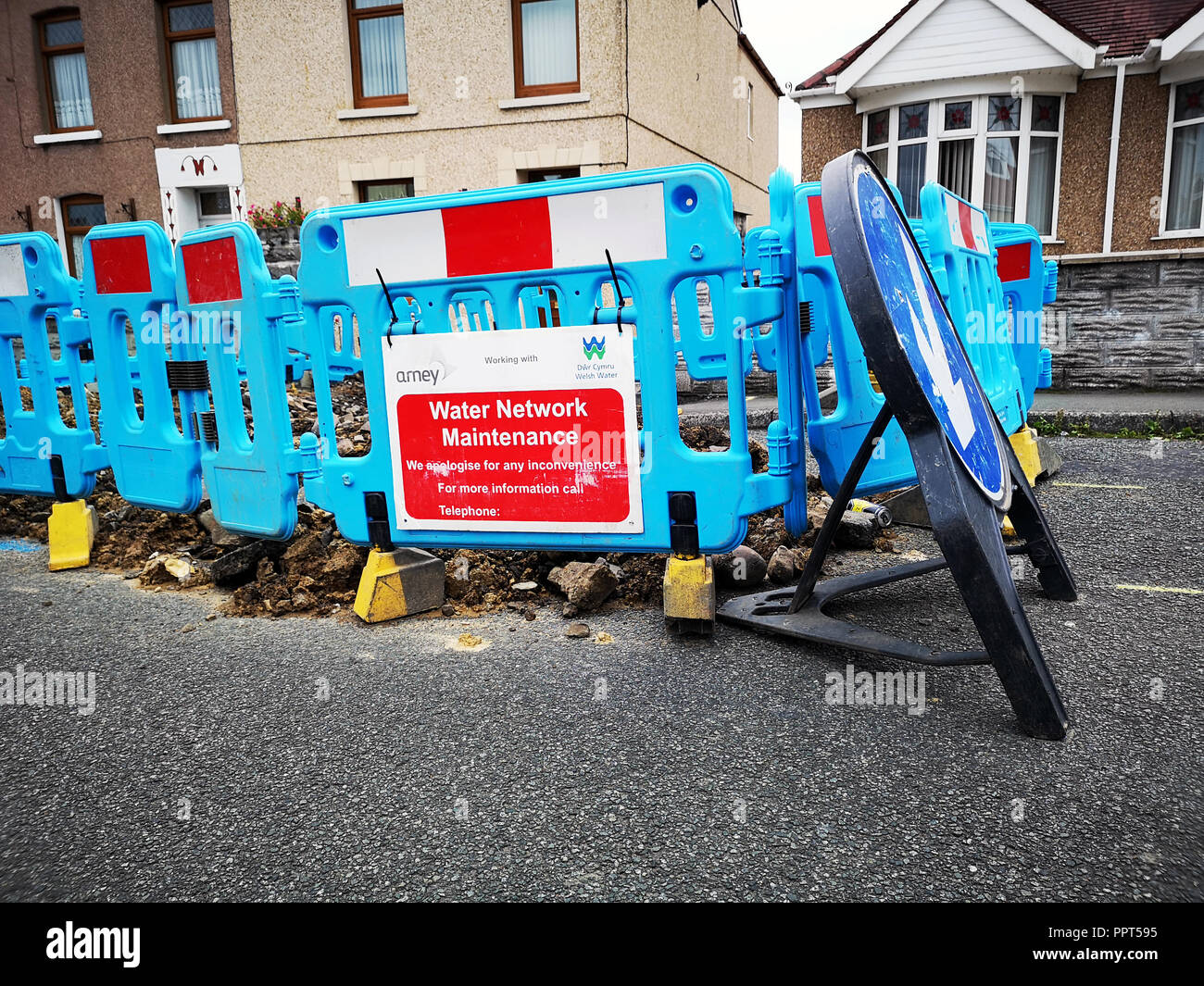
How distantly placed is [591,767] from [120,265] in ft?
12.4

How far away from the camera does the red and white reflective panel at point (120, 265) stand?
4.40 metres

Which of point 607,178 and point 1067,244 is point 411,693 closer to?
point 607,178

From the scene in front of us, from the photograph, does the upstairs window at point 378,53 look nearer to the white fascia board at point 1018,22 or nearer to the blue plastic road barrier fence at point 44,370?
the white fascia board at point 1018,22

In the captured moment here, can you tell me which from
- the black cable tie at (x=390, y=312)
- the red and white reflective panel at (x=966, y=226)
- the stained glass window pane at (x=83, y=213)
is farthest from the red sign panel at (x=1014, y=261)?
the stained glass window pane at (x=83, y=213)

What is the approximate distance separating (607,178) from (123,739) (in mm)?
2528

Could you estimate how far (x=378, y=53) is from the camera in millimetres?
16656

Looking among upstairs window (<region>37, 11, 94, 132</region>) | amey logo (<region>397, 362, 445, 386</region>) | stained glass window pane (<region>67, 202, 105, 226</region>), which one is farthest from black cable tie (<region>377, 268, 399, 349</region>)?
upstairs window (<region>37, 11, 94, 132</region>)

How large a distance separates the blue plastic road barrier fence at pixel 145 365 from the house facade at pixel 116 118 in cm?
1458

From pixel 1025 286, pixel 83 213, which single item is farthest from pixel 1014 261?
pixel 83 213

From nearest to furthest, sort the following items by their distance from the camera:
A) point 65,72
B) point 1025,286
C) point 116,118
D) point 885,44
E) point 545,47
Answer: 1. point 1025,286
2. point 885,44
3. point 545,47
4. point 116,118
5. point 65,72

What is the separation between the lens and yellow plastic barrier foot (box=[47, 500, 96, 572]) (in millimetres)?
4797

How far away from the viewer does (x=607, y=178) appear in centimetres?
317
